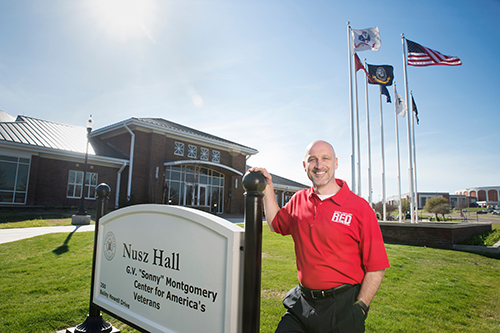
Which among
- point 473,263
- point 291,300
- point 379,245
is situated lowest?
point 473,263

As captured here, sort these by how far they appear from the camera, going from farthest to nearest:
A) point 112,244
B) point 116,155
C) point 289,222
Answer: point 116,155, point 112,244, point 289,222

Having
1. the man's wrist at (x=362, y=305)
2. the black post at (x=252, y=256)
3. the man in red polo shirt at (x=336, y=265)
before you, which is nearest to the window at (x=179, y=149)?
the man in red polo shirt at (x=336, y=265)

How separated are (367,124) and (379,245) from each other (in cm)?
1677

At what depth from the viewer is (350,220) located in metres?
1.88

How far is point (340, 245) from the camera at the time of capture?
1877mm

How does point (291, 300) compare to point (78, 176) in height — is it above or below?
below

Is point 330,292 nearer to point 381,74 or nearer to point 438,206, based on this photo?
point 381,74

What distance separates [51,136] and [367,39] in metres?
19.9

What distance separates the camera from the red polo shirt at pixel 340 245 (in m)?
1.84

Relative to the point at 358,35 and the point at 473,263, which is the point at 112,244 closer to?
the point at 473,263

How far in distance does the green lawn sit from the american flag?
9.66 metres

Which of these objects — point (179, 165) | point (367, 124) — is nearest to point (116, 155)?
point (179, 165)

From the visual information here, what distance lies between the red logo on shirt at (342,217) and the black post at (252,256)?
0.50 metres

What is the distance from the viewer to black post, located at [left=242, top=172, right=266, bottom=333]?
1.82 metres
